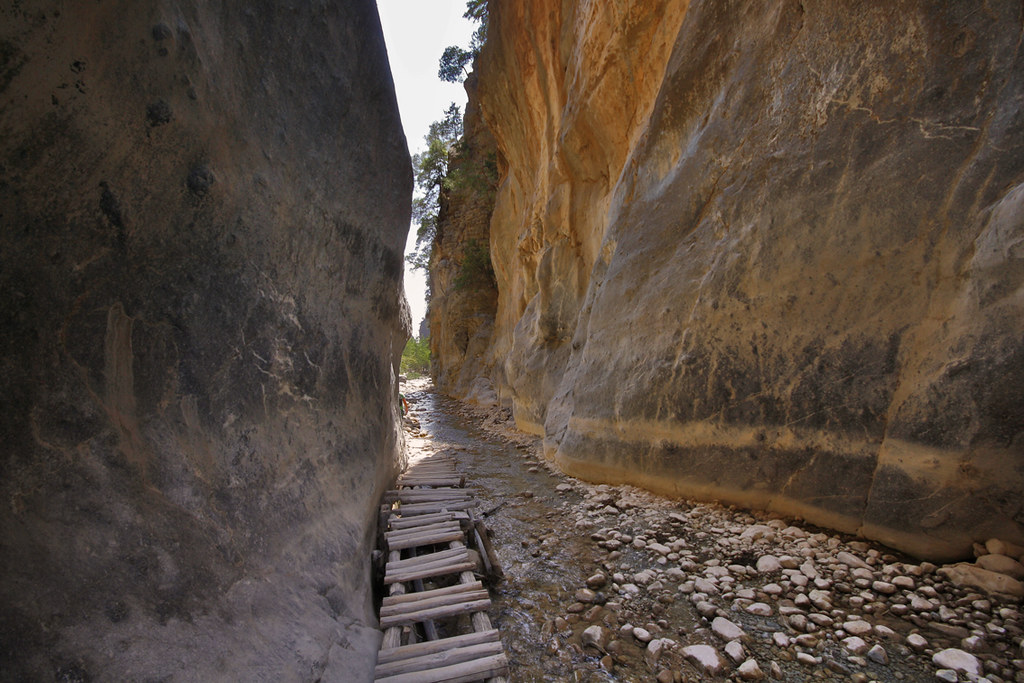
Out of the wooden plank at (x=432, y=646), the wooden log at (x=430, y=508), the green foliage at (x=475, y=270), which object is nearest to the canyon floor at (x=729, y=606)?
the wooden plank at (x=432, y=646)

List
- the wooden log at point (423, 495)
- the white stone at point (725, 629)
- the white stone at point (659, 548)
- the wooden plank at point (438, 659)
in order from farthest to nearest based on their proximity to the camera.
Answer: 1. the wooden log at point (423, 495)
2. the white stone at point (659, 548)
3. the white stone at point (725, 629)
4. the wooden plank at point (438, 659)

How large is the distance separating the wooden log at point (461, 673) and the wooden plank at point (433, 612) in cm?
38

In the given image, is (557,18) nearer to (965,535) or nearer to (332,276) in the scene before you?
(332,276)

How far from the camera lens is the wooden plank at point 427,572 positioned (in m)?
2.72

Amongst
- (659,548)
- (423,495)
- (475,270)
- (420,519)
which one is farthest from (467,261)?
(659,548)

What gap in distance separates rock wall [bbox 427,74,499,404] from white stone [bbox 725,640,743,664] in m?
13.6

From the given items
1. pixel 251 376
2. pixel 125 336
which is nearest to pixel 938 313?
pixel 251 376

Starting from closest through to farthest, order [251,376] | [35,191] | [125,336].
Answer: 1. [35,191]
2. [125,336]
3. [251,376]

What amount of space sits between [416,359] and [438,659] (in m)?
37.7

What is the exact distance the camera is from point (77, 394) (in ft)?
5.39

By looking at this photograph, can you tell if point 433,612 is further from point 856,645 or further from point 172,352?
point 856,645

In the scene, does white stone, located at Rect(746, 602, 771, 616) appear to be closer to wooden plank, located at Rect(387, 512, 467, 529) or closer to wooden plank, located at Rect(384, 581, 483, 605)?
wooden plank, located at Rect(384, 581, 483, 605)

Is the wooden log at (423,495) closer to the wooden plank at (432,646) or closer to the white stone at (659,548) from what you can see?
the white stone at (659,548)

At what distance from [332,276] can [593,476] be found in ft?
11.5
